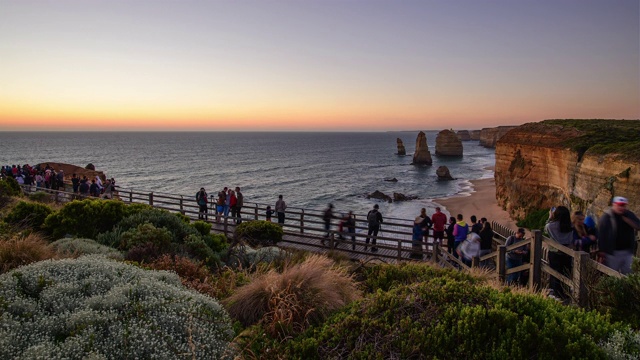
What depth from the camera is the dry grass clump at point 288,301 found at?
14.6 feet

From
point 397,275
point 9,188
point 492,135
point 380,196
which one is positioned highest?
point 492,135

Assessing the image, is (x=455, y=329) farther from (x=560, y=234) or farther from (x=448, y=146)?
(x=448, y=146)

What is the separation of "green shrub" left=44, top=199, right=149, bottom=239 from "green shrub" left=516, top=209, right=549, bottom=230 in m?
24.6

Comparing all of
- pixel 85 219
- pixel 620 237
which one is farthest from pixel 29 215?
pixel 620 237

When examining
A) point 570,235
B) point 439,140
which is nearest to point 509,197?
point 570,235

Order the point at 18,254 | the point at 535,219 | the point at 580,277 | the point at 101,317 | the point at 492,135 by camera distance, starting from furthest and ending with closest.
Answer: the point at 492,135 < the point at 535,219 < the point at 18,254 < the point at 580,277 < the point at 101,317

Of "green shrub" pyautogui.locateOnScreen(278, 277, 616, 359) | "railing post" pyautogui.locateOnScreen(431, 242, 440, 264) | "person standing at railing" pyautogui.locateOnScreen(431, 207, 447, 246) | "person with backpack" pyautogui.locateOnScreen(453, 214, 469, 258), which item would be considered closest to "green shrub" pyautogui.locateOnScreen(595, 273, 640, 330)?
"green shrub" pyautogui.locateOnScreen(278, 277, 616, 359)

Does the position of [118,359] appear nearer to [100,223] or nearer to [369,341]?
[369,341]

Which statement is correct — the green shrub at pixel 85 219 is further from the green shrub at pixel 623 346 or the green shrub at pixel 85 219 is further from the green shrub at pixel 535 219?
the green shrub at pixel 535 219

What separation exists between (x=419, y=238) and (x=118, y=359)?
10.7m

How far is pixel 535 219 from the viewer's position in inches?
1083

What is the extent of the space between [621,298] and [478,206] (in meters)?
34.2

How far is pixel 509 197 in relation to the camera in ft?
111

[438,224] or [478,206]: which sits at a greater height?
[438,224]
